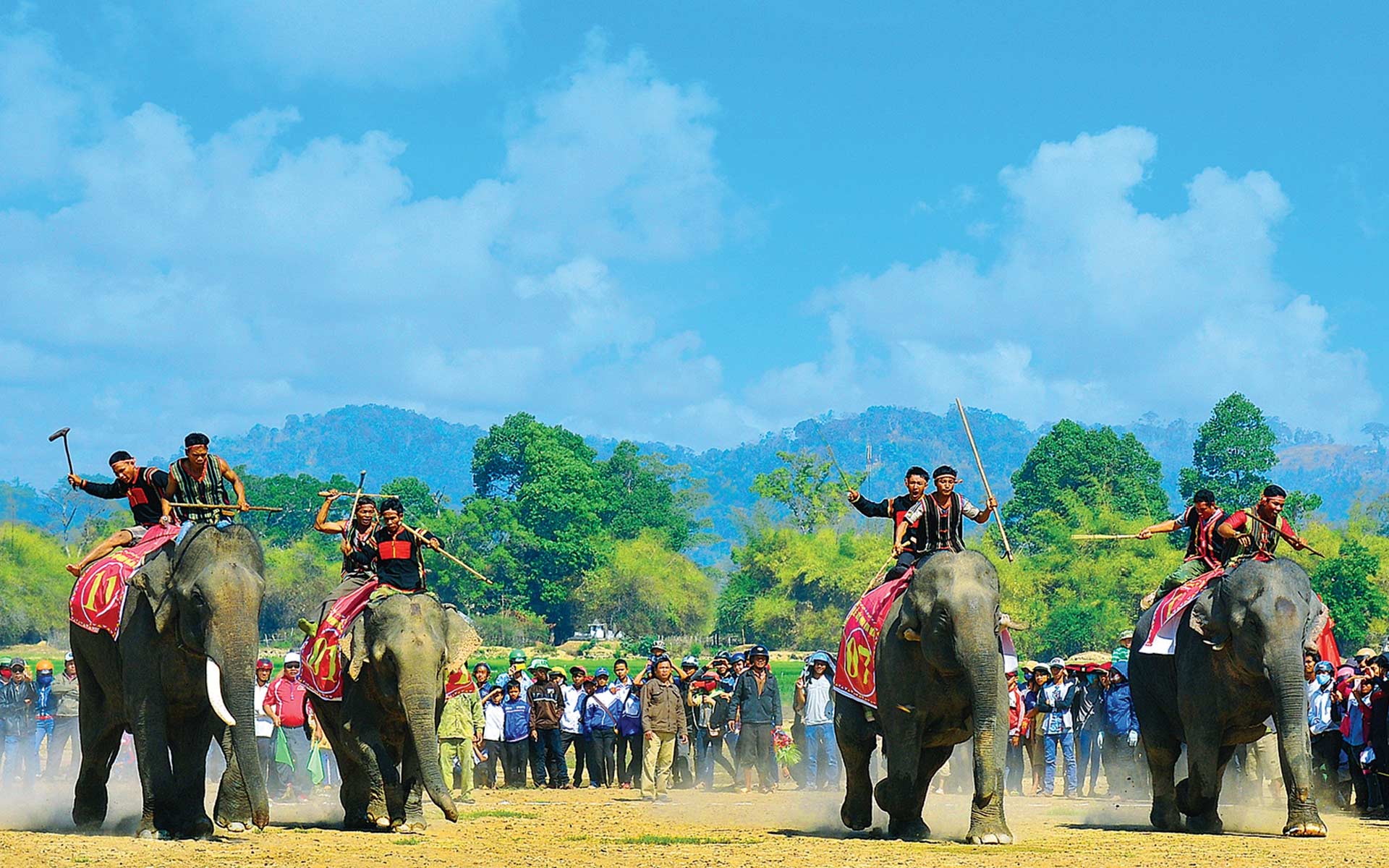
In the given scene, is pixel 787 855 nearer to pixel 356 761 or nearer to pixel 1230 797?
pixel 356 761

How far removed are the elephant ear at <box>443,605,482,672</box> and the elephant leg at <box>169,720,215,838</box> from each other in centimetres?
229

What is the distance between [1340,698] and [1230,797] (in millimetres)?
2061

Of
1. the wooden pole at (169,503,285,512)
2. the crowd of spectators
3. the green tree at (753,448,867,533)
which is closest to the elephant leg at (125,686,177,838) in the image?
the wooden pole at (169,503,285,512)

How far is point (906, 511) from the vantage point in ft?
55.6

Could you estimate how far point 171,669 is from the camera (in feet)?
52.3

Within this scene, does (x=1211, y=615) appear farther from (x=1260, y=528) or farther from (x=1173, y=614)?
(x=1260, y=528)

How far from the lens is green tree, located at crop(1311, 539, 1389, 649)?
7762 centimetres

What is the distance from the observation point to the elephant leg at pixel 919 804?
16453 mm

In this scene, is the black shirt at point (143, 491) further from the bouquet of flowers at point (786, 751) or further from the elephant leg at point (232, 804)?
the bouquet of flowers at point (786, 751)

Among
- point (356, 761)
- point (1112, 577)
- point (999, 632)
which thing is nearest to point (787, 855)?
point (999, 632)

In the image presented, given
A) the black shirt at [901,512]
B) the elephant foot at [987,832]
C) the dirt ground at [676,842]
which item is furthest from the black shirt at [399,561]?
the elephant foot at [987,832]

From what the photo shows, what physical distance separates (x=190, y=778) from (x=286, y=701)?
10713mm

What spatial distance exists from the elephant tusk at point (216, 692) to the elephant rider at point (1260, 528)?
367 inches

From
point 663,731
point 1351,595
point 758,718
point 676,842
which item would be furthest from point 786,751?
point 1351,595
